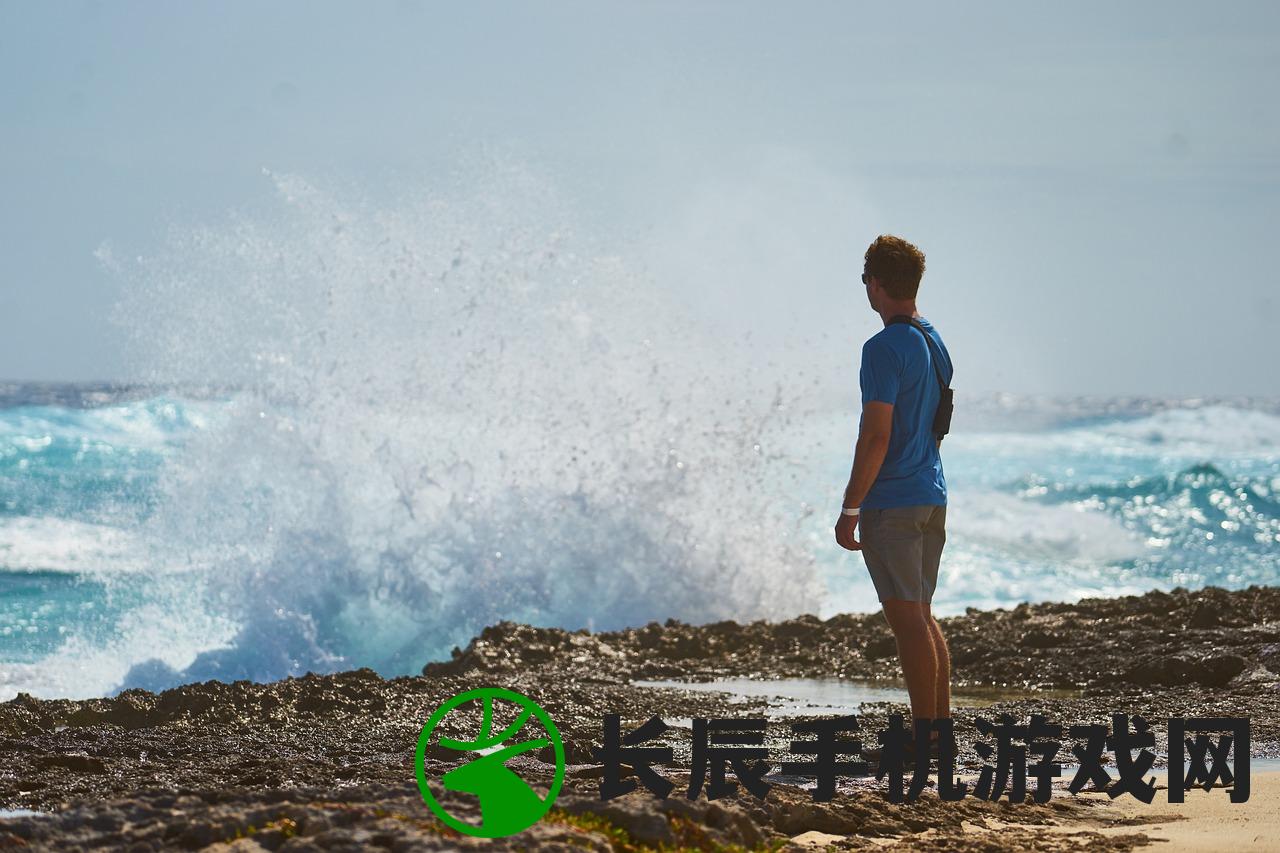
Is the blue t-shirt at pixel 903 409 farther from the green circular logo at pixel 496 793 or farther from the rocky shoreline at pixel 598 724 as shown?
the green circular logo at pixel 496 793

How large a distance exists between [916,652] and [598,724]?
202 cm

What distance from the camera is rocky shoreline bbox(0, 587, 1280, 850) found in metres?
3.97

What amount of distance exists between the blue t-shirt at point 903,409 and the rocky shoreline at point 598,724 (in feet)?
3.47

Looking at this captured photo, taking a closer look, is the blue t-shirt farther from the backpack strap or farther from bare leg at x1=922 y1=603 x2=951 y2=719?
bare leg at x1=922 y1=603 x2=951 y2=719

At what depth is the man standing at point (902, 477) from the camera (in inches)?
213

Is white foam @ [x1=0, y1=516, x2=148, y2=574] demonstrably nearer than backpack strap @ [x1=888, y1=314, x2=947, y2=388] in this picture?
No

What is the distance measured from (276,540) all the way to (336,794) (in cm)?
971

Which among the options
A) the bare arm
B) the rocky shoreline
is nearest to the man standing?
the bare arm

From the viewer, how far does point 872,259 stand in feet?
18.4

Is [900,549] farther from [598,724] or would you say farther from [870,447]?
[598,724]

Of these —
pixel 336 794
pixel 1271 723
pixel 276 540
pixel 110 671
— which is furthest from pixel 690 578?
pixel 336 794

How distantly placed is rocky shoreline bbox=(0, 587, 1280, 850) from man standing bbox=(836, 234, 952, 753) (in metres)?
0.54

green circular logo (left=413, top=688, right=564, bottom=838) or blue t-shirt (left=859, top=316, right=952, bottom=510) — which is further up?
blue t-shirt (left=859, top=316, right=952, bottom=510)

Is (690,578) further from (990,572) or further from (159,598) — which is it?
(990,572)
